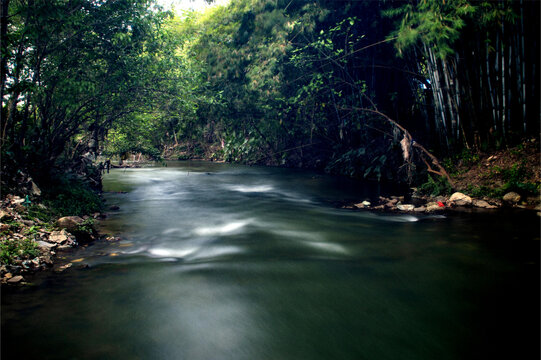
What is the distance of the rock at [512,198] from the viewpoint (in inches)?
262

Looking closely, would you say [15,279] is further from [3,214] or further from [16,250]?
[3,214]

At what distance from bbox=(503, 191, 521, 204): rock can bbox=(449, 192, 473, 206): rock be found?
0.58 metres

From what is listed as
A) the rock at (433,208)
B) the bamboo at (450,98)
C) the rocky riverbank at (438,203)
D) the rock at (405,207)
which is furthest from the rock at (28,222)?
the bamboo at (450,98)

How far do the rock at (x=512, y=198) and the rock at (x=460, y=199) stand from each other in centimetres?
58

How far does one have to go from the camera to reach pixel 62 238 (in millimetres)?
4746

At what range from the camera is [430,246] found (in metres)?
4.91

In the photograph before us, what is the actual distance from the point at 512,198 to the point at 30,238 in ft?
25.3

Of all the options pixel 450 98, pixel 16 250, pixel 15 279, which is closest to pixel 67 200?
pixel 16 250

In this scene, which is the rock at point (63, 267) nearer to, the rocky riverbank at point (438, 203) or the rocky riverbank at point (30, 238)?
the rocky riverbank at point (30, 238)

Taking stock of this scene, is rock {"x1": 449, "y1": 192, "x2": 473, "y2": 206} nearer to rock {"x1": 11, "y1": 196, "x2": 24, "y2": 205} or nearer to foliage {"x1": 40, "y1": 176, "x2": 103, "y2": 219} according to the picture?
foliage {"x1": 40, "y1": 176, "x2": 103, "y2": 219}

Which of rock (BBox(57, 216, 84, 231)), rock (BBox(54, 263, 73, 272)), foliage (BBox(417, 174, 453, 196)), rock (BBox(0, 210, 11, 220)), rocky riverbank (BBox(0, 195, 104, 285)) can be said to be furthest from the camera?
foliage (BBox(417, 174, 453, 196))

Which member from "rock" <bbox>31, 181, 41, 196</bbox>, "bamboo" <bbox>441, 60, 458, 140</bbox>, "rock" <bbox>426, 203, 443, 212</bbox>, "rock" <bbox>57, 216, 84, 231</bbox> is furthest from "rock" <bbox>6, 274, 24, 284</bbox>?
"bamboo" <bbox>441, 60, 458, 140</bbox>

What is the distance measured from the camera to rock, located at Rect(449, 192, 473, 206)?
23.4 ft

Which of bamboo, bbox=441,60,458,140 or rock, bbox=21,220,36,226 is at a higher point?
bamboo, bbox=441,60,458,140
